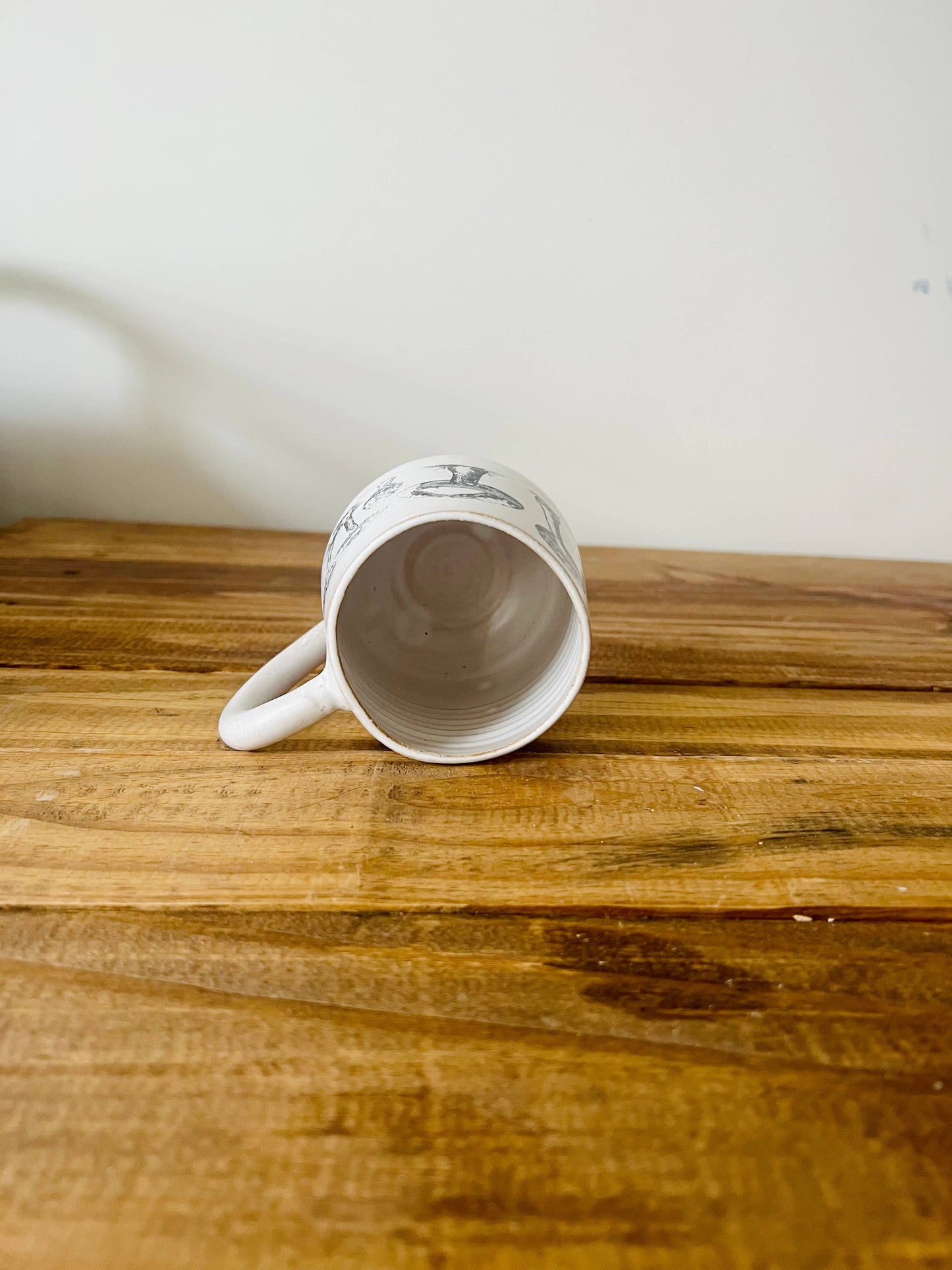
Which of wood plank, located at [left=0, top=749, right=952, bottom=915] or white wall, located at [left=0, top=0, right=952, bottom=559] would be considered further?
white wall, located at [left=0, top=0, right=952, bottom=559]

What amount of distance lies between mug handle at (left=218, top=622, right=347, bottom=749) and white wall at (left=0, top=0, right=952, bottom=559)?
448 mm

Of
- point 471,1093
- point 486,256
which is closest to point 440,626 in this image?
point 471,1093

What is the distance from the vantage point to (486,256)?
34.3 inches

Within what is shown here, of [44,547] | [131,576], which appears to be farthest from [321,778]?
[44,547]

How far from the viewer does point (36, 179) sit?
836 millimetres

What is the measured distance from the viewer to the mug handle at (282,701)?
50cm

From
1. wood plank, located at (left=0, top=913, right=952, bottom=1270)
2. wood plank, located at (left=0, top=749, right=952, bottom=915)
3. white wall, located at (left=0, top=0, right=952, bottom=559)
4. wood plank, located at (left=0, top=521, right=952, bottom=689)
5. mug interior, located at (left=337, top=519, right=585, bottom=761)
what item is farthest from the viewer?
white wall, located at (left=0, top=0, right=952, bottom=559)

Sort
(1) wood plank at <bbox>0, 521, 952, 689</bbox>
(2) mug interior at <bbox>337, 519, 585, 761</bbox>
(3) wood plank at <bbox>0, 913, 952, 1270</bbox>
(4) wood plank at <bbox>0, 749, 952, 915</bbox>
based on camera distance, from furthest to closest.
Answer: (1) wood plank at <bbox>0, 521, 952, 689</bbox>, (2) mug interior at <bbox>337, 519, 585, 761</bbox>, (4) wood plank at <bbox>0, 749, 952, 915</bbox>, (3) wood plank at <bbox>0, 913, 952, 1270</bbox>

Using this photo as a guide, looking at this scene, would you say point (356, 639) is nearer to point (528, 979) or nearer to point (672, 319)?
point (528, 979)

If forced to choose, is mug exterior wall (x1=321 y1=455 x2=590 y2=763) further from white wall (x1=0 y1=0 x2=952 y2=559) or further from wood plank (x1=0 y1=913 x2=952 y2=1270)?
white wall (x1=0 y1=0 x2=952 y2=559)

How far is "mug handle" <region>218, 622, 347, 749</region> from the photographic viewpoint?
499mm

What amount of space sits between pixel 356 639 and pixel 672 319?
0.55 metres

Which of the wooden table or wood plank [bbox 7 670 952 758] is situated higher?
the wooden table

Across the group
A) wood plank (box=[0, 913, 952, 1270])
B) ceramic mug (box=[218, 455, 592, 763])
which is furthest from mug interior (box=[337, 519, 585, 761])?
wood plank (box=[0, 913, 952, 1270])
